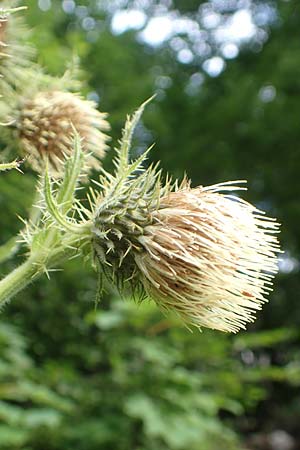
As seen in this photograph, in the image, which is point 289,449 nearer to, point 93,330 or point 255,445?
point 255,445

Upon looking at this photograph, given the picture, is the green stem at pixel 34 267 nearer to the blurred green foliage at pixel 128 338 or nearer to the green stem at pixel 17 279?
the green stem at pixel 17 279

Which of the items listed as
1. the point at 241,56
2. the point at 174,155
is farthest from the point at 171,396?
the point at 241,56

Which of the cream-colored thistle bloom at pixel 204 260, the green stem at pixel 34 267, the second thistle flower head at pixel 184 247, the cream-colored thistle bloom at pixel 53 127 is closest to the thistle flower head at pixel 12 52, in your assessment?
the cream-colored thistle bloom at pixel 53 127

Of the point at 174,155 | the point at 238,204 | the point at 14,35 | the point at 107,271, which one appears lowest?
the point at 107,271

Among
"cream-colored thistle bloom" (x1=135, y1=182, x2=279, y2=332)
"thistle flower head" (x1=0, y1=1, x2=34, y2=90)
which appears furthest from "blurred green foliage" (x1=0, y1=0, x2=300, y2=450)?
"cream-colored thistle bloom" (x1=135, y1=182, x2=279, y2=332)

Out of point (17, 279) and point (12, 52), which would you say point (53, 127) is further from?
point (17, 279)

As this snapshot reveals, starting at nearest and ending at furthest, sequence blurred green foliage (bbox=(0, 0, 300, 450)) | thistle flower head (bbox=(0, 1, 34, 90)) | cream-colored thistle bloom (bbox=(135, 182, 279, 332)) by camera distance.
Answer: cream-colored thistle bloom (bbox=(135, 182, 279, 332)) → thistle flower head (bbox=(0, 1, 34, 90)) → blurred green foliage (bbox=(0, 0, 300, 450))

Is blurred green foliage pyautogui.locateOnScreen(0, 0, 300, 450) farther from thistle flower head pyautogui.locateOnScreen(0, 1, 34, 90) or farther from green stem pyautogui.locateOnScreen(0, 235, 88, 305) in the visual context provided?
green stem pyautogui.locateOnScreen(0, 235, 88, 305)

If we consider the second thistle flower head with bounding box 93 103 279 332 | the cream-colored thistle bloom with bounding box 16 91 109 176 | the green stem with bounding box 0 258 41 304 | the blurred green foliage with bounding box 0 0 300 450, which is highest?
Answer: the blurred green foliage with bounding box 0 0 300 450
